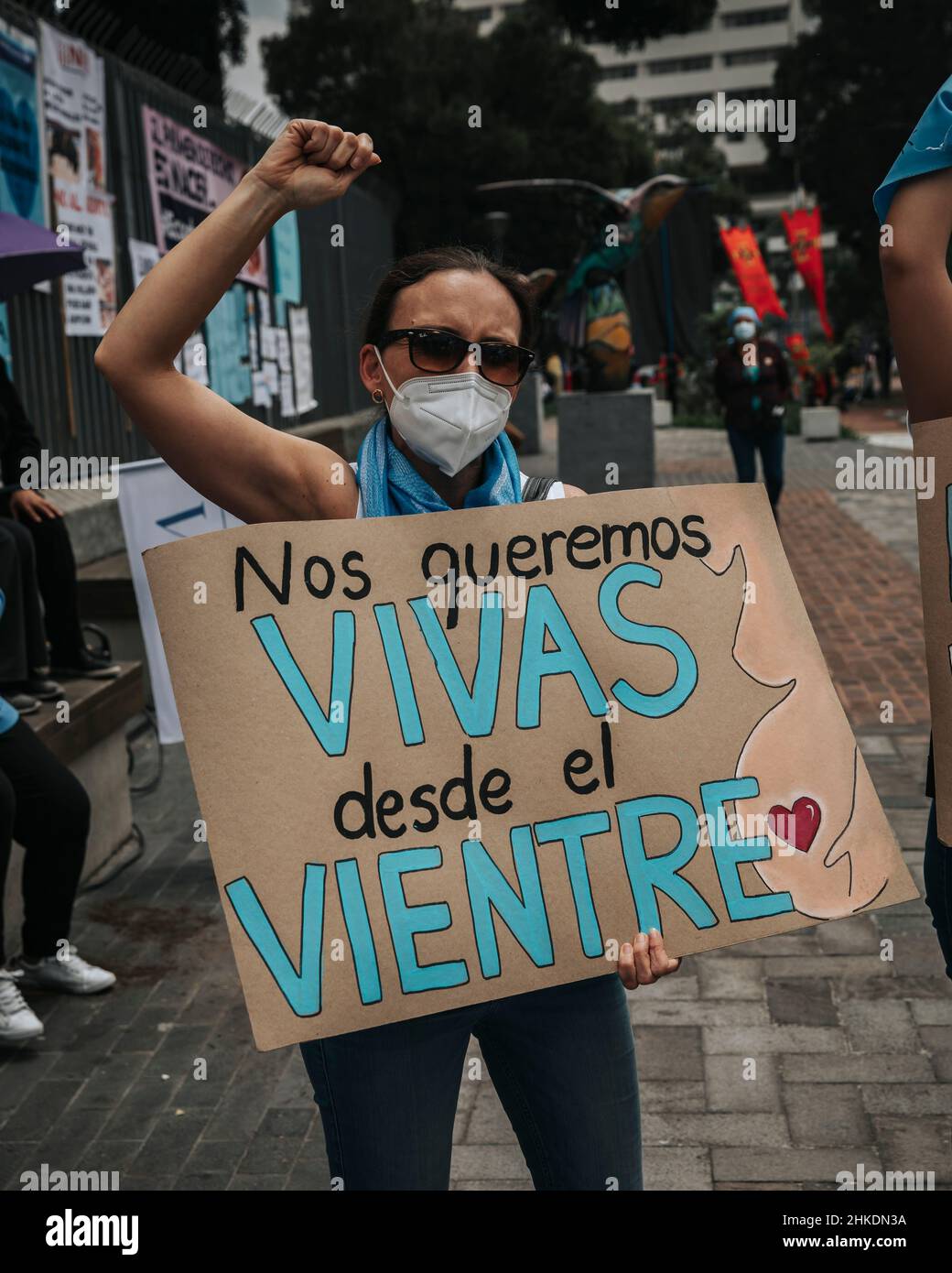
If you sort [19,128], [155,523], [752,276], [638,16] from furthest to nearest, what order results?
[752,276]
[638,16]
[19,128]
[155,523]

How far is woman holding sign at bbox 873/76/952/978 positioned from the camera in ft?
6.53

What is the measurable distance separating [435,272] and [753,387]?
1035 centimetres

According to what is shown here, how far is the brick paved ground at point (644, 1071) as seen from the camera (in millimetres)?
3281

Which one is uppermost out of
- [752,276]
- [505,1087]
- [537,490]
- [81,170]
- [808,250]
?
[808,250]

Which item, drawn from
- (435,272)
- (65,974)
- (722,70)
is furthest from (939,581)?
(722,70)

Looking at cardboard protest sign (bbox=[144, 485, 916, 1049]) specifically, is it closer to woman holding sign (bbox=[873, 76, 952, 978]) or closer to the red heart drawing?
the red heart drawing

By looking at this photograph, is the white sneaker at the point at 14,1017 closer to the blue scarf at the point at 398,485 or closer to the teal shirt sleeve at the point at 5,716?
the teal shirt sleeve at the point at 5,716

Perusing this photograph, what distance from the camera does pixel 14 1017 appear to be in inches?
156

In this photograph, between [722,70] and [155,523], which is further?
[722,70]

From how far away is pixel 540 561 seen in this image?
82.9 inches

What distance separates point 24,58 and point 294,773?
6586 mm

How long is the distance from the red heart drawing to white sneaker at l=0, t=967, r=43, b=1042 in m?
2.66

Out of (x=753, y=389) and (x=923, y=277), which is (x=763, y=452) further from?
(x=923, y=277)
